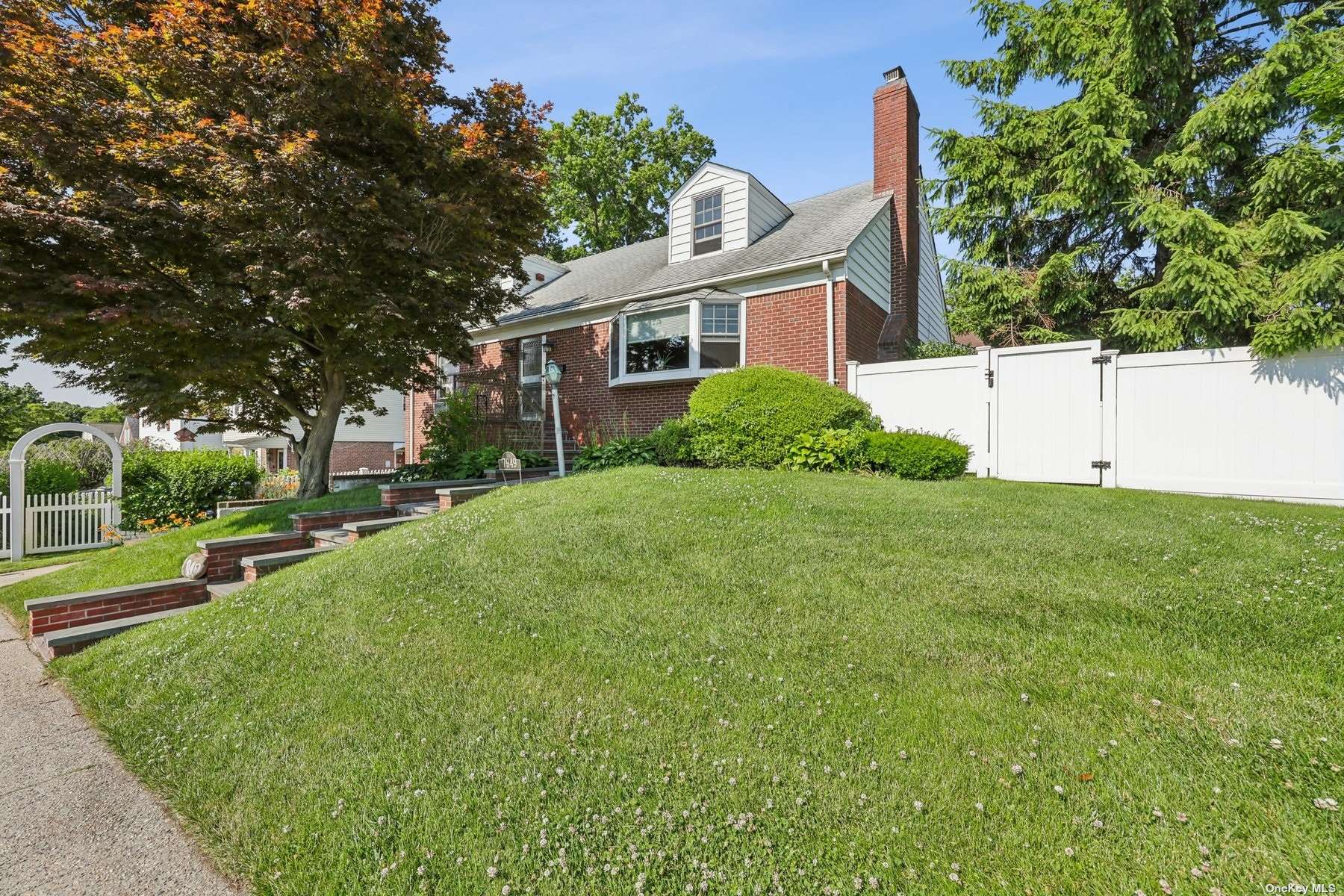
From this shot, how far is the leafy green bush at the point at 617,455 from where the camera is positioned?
8.82 m

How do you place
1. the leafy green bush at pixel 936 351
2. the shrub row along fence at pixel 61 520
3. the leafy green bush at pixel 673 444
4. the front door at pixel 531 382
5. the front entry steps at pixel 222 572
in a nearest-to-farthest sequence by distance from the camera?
the front entry steps at pixel 222 572 → the leafy green bush at pixel 673 444 → the shrub row along fence at pixel 61 520 → the leafy green bush at pixel 936 351 → the front door at pixel 531 382

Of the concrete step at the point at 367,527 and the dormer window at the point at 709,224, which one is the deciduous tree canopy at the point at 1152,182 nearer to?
the dormer window at the point at 709,224

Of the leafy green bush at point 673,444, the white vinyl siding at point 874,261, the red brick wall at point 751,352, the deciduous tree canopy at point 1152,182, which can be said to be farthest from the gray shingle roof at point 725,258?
the leafy green bush at point 673,444

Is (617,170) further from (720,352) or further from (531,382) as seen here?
(720,352)

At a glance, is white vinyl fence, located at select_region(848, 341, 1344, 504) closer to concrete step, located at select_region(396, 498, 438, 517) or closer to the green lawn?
concrete step, located at select_region(396, 498, 438, 517)

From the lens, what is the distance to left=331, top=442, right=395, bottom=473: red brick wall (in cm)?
2398

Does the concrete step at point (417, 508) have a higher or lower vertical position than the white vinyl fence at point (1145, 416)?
lower

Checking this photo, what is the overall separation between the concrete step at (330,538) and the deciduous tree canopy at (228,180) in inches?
113

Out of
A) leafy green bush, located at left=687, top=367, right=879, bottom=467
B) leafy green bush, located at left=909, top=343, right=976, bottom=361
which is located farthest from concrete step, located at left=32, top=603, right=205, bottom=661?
leafy green bush, located at left=909, top=343, right=976, bottom=361

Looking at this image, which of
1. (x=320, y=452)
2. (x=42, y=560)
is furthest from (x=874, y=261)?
(x=42, y=560)

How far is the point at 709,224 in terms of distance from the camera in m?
12.3

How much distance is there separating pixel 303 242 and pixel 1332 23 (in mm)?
13931

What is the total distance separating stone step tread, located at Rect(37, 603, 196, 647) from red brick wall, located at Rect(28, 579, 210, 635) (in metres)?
0.06

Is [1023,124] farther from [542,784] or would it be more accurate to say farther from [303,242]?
[542,784]
